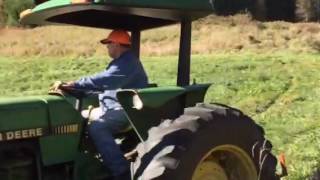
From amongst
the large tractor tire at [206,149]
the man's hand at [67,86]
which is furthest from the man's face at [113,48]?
the large tractor tire at [206,149]

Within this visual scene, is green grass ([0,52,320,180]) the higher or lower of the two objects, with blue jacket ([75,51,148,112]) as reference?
lower

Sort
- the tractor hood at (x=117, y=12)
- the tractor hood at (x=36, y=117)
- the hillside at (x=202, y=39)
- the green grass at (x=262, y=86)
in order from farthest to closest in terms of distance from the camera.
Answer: the hillside at (x=202, y=39) < the green grass at (x=262, y=86) < the tractor hood at (x=117, y=12) < the tractor hood at (x=36, y=117)

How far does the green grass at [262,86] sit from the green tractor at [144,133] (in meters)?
1.71

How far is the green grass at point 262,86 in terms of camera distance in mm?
10062

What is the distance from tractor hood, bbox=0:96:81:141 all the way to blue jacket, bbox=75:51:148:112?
299mm

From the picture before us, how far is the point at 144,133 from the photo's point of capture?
6375 mm

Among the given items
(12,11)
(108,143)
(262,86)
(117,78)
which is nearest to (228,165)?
(108,143)

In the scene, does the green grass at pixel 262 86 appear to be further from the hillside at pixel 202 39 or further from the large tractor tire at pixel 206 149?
the hillside at pixel 202 39

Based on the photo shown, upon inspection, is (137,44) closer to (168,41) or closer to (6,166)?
(6,166)

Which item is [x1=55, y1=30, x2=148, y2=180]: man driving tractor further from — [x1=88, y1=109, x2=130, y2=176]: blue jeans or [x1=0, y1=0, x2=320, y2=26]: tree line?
[x1=0, y1=0, x2=320, y2=26]: tree line

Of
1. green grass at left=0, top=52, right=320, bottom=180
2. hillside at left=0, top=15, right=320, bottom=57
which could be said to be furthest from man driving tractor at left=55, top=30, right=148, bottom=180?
hillside at left=0, top=15, right=320, bottom=57

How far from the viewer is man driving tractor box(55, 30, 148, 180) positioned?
6.23 m

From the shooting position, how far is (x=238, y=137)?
6512 mm

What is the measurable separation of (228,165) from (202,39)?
27.1m
